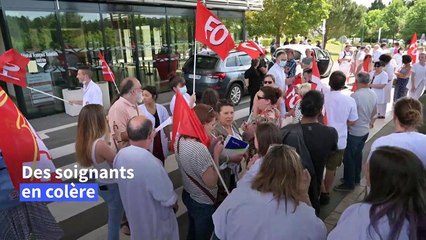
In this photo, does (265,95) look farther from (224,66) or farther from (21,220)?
(224,66)

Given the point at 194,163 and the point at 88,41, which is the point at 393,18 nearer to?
the point at 88,41

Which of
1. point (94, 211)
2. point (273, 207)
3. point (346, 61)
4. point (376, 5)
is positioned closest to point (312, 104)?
point (273, 207)

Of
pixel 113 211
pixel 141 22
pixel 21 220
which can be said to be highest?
pixel 141 22

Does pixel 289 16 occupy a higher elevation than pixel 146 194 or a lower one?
higher

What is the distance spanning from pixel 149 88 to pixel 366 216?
134 inches

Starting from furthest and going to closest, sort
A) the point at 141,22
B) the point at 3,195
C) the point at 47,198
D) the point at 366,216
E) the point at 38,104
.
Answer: the point at 141,22 → the point at 38,104 → the point at 47,198 → the point at 3,195 → the point at 366,216

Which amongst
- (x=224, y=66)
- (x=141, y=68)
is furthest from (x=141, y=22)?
(x=224, y=66)

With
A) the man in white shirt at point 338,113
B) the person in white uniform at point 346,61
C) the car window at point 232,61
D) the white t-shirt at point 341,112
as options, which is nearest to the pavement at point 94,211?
the man in white shirt at point 338,113

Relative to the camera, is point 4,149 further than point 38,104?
No

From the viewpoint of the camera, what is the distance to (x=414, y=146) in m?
2.70

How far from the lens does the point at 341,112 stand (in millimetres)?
4230

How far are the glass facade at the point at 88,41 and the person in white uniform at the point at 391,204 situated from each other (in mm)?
10019

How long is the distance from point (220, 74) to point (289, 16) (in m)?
16.6

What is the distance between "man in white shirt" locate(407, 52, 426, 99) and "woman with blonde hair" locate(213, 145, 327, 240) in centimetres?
761
